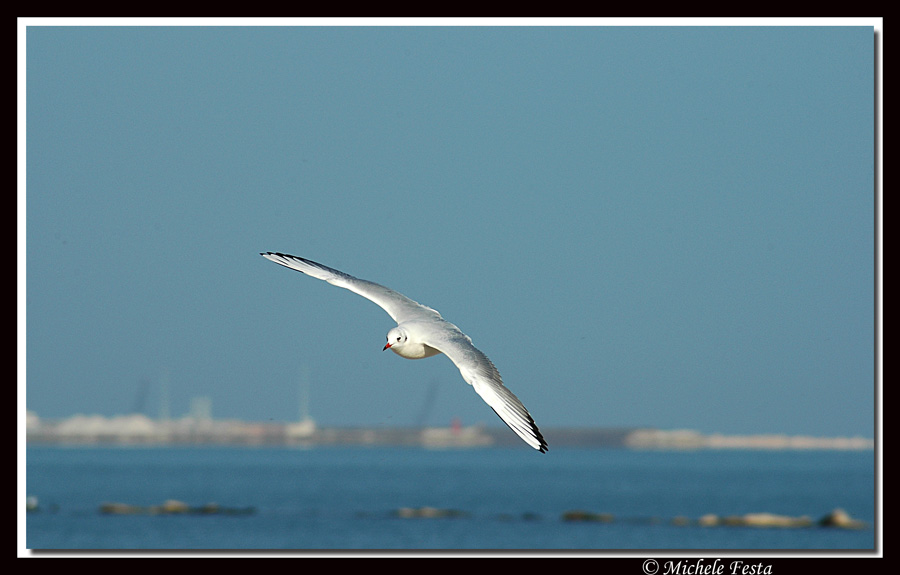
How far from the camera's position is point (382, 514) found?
49406 mm

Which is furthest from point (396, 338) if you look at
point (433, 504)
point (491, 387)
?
point (433, 504)

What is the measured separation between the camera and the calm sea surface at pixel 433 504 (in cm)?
3953

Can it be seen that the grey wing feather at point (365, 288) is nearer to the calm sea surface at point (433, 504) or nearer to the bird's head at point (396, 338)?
the bird's head at point (396, 338)

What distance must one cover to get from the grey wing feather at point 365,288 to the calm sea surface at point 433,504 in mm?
26561

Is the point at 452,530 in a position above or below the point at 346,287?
below

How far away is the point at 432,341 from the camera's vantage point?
9.87m

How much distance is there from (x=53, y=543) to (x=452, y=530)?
45.8ft

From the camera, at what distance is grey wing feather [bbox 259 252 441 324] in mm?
11000

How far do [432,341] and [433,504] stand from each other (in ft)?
156

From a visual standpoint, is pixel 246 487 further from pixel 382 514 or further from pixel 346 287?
pixel 346 287

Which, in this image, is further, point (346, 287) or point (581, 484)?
point (581, 484)

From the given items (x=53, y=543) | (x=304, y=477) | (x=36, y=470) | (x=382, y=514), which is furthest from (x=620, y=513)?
(x=36, y=470)

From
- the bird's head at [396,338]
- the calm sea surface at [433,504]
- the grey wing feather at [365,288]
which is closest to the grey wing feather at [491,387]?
the bird's head at [396,338]

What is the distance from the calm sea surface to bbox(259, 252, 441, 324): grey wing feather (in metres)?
26.6
